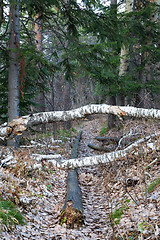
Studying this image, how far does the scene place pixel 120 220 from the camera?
12.1 ft

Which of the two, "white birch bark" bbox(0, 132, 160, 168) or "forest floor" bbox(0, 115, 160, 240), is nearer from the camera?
"forest floor" bbox(0, 115, 160, 240)

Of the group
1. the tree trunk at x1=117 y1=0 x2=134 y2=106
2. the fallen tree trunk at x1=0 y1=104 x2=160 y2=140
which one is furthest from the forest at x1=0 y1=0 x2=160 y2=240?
the tree trunk at x1=117 y1=0 x2=134 y2=106

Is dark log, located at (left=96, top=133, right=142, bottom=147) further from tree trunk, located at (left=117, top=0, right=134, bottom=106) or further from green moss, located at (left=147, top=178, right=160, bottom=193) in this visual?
tree trunk, located at (left=117, top=0, right=134, bottom=106)

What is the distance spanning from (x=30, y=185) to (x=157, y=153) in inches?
144

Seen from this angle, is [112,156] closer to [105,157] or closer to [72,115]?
[105,157]

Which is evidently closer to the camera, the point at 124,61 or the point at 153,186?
the point at 153,186

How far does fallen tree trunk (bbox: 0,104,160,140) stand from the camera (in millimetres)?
4782

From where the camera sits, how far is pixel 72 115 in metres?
5.10

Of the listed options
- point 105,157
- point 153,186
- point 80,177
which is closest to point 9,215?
point 153,186

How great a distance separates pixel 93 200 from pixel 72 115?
2379 mm

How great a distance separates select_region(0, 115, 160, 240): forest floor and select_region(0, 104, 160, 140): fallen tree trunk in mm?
909

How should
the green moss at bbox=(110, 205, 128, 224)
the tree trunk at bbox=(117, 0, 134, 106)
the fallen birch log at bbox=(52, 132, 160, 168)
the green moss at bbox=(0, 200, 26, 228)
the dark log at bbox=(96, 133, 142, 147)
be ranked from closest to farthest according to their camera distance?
the green moss at bbox=(0, 200, 26, 228) → the green moss at bbox=(110, 205, 128, 224) → the fallen birch log at bbox=(52, 132, 160, 168) → the dark log at bbox=(96, 133, 142, 147) → the tree trunk at bbox=(117, 0, 134, 106)

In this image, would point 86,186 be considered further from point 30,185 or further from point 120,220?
point 120,220

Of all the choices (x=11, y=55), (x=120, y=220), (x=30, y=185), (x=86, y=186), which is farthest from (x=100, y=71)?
(x=120, y=220)
